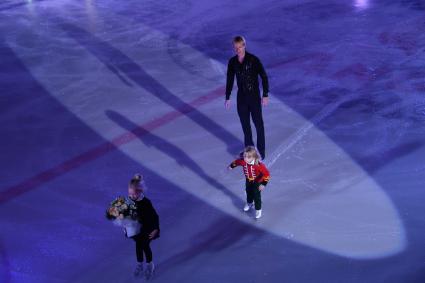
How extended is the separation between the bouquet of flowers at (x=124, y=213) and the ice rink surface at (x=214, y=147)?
691 millimetres

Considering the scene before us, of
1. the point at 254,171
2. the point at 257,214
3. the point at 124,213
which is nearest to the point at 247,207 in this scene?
the point at 257,214

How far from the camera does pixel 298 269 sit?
4.52 meters

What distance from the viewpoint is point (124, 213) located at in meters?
4.15

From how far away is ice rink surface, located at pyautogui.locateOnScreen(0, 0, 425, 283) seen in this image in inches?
189

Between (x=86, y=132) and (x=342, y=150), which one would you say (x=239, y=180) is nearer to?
(x=342, y=150)

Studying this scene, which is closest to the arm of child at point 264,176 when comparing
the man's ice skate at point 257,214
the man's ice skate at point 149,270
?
the man's ice skate at point 257,214

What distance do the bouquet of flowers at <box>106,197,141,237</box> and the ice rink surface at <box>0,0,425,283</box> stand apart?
2.27ft

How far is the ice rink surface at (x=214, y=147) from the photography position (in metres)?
4.80

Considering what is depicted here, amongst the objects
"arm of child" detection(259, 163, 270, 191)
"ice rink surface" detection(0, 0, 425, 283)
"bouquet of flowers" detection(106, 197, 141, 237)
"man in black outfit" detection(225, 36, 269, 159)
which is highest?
"man in black outfit" detection(225, 36, 269, 159)

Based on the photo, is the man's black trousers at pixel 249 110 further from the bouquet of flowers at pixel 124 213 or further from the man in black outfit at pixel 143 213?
the bouquet of flowers at pixel 124 213

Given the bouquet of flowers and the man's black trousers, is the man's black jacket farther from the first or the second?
the bouquet of flowers

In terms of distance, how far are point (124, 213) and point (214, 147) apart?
2785 millimetres

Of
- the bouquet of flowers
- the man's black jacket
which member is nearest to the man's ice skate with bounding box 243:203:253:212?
the man's black jacket

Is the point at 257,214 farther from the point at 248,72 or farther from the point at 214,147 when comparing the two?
the point at 214,147
